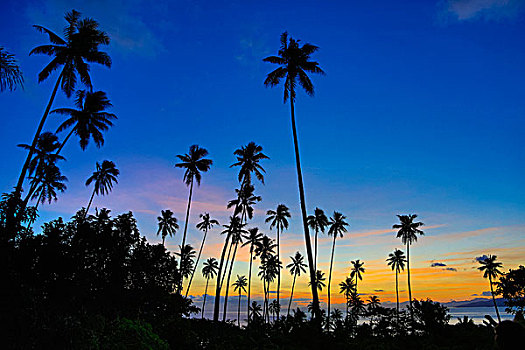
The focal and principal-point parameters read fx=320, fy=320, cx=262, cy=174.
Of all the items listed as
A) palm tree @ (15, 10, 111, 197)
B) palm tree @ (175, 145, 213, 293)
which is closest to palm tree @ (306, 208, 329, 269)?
palm tree @ (175, 145, 213, 293)

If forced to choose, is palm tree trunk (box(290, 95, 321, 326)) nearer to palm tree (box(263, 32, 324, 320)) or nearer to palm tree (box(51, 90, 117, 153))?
palm tree (box(263, 32, 324, 320))

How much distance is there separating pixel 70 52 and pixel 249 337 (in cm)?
2235

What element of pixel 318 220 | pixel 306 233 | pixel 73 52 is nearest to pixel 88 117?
pixel 73 52

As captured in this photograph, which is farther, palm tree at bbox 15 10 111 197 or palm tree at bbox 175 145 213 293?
palm tree at bbox 175 145 213 293

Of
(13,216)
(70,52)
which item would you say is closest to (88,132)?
(70,52)

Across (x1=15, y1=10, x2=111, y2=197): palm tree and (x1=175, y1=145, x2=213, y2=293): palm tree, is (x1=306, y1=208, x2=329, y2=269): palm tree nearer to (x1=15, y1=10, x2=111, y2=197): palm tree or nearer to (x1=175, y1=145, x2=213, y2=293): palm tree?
(x1=175, y1=145, x2=213, y2=293): palm tree

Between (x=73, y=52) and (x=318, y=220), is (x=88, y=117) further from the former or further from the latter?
(x=318, y=220)

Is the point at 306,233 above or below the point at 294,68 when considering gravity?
below

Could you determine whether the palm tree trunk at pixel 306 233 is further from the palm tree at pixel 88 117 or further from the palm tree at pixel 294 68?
the palm tree at pixel 88 117

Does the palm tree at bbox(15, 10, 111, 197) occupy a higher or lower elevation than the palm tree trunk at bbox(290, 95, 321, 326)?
higher

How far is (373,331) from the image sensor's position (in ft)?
60.8

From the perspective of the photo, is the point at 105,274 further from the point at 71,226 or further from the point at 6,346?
the point at 6,346

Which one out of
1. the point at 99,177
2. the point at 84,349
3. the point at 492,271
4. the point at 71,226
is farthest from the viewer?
the point at 492,271

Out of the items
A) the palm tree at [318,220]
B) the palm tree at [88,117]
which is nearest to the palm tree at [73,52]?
the palm tree at [88,117]
